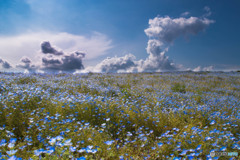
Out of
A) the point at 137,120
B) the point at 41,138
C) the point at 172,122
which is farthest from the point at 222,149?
the point at 41,138

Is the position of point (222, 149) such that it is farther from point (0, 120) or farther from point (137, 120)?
point (0, 120)

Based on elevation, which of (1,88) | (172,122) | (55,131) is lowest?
(172,122)

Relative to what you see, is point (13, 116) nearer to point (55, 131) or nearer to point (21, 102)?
point (21, 102)

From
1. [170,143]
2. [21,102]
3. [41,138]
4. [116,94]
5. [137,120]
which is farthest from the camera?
[116,94]

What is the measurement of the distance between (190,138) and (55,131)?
2621mm

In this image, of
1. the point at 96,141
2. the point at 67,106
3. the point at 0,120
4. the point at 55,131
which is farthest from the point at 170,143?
the point at 0,120

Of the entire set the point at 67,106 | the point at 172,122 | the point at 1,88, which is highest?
the point at 1,88

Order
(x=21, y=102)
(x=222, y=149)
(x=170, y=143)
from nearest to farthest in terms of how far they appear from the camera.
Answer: (x=222, y=149)
(x=170, y=143)
(x=21, y=102)

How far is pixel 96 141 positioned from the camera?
316 cm

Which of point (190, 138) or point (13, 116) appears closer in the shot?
point (190, 138)

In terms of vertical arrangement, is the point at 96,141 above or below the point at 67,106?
below

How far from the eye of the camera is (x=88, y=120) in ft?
14.8

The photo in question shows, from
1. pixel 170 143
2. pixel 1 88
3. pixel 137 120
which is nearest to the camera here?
pixel 170 143

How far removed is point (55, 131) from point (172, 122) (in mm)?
2818
